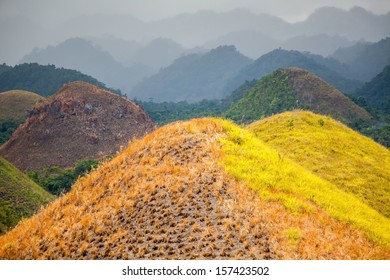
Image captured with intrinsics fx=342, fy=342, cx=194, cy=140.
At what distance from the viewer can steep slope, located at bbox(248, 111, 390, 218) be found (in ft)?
53.5

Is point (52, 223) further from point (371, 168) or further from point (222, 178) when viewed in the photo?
point (371, 168)

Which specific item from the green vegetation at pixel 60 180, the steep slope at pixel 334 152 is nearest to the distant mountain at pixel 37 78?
the green vegetation at pixel 60 180

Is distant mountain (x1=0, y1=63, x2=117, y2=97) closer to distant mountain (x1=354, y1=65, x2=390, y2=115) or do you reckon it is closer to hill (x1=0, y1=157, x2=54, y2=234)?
distant mountain (x1=354, y1=65, x2=390, y2=115)

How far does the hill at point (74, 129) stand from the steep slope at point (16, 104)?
18.8m

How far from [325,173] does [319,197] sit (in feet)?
20.0

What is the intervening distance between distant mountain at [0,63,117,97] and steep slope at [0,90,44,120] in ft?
189

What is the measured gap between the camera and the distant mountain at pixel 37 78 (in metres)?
172

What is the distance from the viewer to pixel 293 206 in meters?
9.66

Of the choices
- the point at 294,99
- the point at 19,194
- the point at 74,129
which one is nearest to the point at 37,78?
the point at 74,129

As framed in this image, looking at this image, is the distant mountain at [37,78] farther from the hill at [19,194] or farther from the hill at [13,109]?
the hill at [19,194]

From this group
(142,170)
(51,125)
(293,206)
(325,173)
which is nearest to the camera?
(293,206)

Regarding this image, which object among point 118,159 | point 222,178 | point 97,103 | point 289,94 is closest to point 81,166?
point 97,103

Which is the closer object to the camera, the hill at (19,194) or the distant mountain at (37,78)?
the hill at (19,194)

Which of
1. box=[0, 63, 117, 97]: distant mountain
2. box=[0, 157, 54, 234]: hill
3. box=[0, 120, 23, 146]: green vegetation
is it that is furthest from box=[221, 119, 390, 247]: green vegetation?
box=[0, 63, 117, 97]: distant mountain
